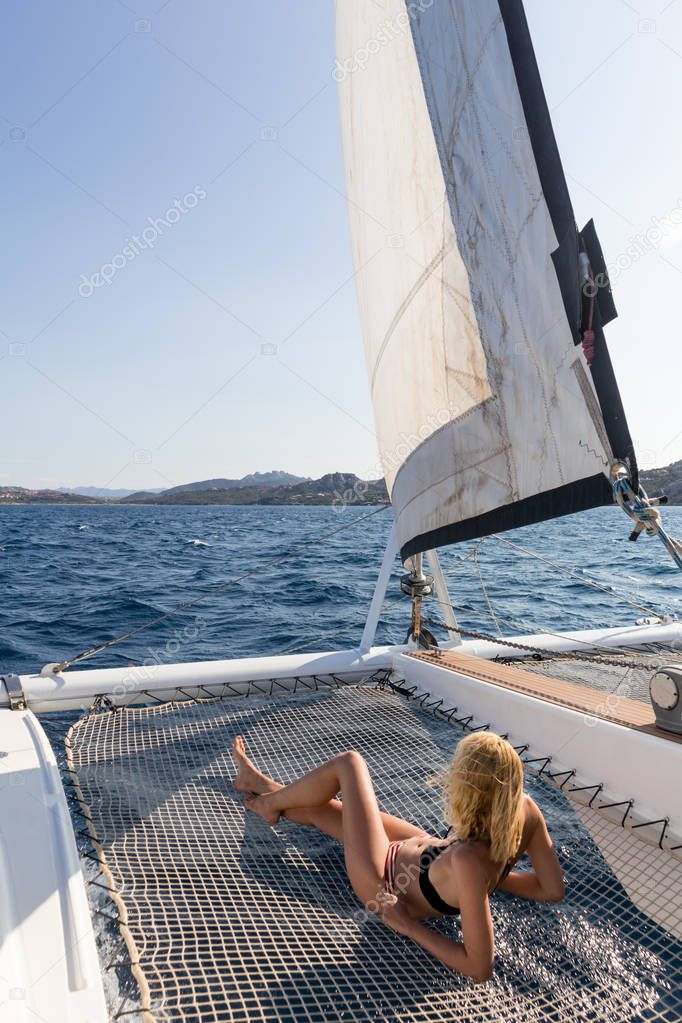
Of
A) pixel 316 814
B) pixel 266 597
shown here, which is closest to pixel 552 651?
pixel 316 814

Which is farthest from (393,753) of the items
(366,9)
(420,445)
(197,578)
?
(197,578)

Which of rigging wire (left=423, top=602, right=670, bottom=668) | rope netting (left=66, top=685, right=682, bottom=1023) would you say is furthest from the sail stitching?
rope netting (left=66, top=685, right=682, bottom=1023)

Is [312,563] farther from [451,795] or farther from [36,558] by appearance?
[451,795]

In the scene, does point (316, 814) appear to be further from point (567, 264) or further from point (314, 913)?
point (567, 264)

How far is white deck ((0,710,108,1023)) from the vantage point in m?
1.32

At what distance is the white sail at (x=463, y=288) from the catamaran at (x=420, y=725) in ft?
0.04

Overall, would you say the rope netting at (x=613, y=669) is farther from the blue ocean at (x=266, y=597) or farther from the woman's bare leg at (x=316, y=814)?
the woman's bare leg at (x=316, y=814)

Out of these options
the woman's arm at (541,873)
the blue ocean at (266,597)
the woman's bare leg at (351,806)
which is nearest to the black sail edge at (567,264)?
the woman's arm at (541,873)

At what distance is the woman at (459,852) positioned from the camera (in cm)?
172

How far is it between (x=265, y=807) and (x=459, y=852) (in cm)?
86

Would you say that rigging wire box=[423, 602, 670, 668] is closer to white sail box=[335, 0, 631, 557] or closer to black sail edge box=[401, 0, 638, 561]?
white sail box=[335, 0, 631, 557]

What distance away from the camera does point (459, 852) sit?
5.88 ft

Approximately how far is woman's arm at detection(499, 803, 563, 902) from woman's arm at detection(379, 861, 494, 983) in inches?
12.6

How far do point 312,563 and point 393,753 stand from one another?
15683 mm
